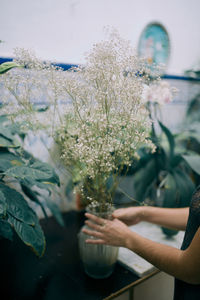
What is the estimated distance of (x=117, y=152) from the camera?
2.37ft

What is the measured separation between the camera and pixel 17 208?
0.80 meters

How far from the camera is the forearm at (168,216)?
93cm

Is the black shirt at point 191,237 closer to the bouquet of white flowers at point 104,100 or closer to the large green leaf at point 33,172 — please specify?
the bouquet of white flowers at point 104,100

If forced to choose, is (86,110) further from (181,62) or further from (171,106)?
(181,62)

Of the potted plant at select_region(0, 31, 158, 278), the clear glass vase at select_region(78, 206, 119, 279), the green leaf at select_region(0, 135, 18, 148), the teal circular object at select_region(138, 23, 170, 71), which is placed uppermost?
the teal circular object at select_region(138, 23, 170, 71)

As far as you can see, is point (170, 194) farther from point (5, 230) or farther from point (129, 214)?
point (5, 230)

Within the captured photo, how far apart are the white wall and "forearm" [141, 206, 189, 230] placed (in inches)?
38.8

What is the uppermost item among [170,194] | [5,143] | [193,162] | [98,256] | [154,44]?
[154,44]

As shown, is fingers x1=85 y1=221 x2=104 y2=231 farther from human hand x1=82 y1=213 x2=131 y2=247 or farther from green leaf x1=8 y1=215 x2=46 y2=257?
green leaf x1=8 y1=215 x2=46 y2=257

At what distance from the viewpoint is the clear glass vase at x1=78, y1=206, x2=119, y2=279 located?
0.85m

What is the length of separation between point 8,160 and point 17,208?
19 centimetres

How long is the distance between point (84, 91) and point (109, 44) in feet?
0.50

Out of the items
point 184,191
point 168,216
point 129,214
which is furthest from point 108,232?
point 184,191

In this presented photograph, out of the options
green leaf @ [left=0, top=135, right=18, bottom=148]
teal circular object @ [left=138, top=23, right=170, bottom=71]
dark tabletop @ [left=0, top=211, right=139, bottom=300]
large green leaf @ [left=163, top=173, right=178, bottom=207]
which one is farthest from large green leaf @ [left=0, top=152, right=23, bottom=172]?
teal circular object @ [left=138, top=23, right=170, bottom=71]
